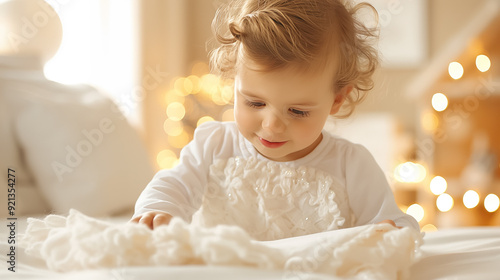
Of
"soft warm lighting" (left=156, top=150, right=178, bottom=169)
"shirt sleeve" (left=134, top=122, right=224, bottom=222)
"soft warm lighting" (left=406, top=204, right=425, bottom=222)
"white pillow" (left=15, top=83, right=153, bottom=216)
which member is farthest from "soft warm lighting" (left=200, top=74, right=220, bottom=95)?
"shirt sleeve" (left=134, top=122, right=224, bottom=222)

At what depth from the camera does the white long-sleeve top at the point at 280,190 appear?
0.90m

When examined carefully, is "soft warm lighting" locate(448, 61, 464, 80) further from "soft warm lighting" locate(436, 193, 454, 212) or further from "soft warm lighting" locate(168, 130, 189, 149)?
"soft warm lighting" locate(168, 130, 189, 149)

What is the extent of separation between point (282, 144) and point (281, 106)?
0.08 m

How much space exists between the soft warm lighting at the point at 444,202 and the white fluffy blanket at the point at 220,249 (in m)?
2.24

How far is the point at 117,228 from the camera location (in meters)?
0.57

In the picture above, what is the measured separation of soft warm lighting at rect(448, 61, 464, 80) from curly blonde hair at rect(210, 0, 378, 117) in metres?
2.12

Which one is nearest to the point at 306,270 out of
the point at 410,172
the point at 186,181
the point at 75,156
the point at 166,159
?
the point at 186,181

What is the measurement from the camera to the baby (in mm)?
799

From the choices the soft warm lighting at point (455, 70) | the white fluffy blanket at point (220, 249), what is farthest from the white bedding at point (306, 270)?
the soft warm lighting at point (455, 70)

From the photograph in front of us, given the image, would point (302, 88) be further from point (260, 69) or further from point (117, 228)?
point (117, 228)

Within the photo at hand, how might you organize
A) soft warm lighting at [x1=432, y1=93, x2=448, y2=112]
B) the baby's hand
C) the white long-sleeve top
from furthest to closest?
soft warm lighting at [x1=432, y1=93, x2=448, y2=112] < the white long-sleeve top < the baby's hand

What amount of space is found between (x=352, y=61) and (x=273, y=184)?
0.82 ft

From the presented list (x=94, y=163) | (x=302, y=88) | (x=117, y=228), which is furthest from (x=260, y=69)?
(x=94, y=163)

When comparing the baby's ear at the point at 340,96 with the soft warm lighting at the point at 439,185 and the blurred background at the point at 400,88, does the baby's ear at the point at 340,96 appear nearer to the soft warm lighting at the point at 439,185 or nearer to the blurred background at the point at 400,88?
the blurred background at the point at 400,88
